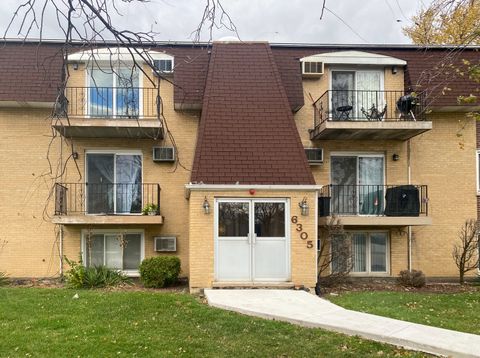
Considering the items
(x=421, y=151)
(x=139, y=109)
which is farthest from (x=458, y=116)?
(x=139, y=109)

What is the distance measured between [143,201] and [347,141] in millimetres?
6661

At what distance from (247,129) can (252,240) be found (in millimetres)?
3021

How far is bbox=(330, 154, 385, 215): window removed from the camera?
14.8 m

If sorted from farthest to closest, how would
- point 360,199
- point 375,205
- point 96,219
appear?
point 360,199
point 375,205
point 96,219

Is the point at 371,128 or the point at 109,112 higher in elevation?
the point at 109,112

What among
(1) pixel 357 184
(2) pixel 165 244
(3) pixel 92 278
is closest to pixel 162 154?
(2) pixel 165 244

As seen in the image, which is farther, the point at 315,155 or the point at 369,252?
the point at 369,252

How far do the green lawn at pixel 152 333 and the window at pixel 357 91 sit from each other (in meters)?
8.56

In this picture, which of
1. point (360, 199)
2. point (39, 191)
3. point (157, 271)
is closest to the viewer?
point (157, 271)

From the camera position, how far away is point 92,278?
486 inches

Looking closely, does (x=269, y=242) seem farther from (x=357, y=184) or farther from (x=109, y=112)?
(x=109, y=112)

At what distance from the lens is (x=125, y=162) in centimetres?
1490

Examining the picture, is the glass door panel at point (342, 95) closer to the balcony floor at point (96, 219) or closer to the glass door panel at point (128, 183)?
the glass door panel at point (128, 183)

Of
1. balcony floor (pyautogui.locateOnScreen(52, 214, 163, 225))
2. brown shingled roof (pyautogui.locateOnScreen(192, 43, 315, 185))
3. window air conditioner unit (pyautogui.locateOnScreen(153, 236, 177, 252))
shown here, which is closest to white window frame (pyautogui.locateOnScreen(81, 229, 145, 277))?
window air conditioner unit (pyautogui.locateOnScreen(153, 236, 177, 252))
